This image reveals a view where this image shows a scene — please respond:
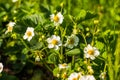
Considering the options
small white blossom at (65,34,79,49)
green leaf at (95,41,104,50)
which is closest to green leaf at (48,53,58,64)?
small white blossom at (65,34,79,49)

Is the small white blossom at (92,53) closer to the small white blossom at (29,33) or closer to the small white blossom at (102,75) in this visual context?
the small white blossom at (102,75)

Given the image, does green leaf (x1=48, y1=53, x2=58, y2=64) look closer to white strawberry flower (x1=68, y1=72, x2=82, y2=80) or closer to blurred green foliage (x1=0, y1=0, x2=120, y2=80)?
blurred green foliage (x1=0, y1=0, x2=120, y2=80)

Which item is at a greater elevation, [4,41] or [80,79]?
[4,41]

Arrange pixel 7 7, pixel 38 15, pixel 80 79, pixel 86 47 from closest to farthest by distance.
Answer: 1. pixel 80 79
2. pixel 86 47
3. pixel 38 15
4. pixel 7 7

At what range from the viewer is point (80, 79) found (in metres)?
2.07

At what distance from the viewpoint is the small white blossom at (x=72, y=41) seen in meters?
2.33

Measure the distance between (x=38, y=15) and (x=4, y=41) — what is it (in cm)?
45

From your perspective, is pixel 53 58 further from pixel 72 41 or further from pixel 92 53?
pixel 92 53

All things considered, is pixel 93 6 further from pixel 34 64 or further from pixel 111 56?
pixel 111 56

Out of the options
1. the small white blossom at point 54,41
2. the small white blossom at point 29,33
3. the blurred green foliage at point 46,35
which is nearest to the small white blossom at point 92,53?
the blurred green foliage at point 46,35

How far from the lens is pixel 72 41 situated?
2346 mm

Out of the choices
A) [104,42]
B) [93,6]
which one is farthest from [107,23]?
[104,42]

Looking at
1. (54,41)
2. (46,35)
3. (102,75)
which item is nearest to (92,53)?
(102,75)

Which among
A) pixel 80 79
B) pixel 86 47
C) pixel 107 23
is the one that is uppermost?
pixel 107 23
